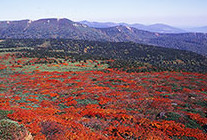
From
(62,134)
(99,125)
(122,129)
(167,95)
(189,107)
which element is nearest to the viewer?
(62,134)

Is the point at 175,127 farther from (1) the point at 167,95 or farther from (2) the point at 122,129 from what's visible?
(1) the point at 167,95

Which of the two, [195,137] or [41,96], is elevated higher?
[195,137]

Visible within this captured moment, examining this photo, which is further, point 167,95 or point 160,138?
point 167,95

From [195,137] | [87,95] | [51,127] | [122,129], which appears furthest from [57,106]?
[195,137]

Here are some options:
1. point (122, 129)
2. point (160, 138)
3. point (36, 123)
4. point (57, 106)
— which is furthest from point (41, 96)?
point (160, 138)

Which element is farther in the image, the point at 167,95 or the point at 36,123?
the point at 167,95

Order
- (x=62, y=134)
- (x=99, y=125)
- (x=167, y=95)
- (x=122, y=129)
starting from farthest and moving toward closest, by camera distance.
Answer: (x=167, y=95)
(x=99, y=125)
(x=122, y=129)
(x=62, y=134)

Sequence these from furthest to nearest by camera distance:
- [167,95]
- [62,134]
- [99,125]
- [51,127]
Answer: [167,95] → [99,125] → [51,127] → [62,134]

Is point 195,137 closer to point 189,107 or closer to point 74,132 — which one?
point 189,107

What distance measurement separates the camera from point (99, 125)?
11055mm

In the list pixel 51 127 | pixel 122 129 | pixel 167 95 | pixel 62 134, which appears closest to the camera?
pixel 62 134

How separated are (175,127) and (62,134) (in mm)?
7951

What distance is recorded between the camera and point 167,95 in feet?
61.3

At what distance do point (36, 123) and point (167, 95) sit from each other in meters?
15.4
